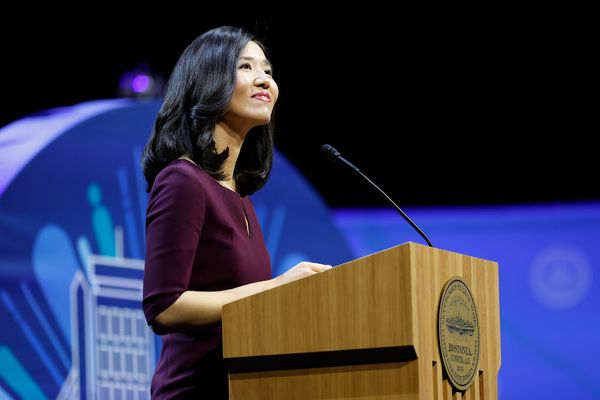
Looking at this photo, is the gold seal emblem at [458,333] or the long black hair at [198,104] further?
the long black hair at [198,104]

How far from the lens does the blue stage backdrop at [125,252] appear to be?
3.21 metres

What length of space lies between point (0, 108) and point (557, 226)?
8.83ft

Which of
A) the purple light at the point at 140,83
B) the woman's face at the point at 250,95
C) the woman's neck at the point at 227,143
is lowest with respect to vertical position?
the woman's neck at the point at 227,143

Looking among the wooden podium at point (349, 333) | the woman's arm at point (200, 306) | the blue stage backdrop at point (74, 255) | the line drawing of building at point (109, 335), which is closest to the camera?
the wooden podium at point (349, 333)

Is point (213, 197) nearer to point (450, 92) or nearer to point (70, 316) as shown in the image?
point (70, 316)

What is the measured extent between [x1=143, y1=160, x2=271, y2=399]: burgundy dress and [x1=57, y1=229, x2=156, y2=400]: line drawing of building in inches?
59.0

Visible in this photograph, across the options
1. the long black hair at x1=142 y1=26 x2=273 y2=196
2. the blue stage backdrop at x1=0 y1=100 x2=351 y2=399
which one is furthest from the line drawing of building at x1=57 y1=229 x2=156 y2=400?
the long black hair at x1=142 y1=26 x2=273 y2=196

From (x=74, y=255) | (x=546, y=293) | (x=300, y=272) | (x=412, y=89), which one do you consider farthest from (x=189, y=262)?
(x=412, y=89)

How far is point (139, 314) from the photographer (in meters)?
3.61

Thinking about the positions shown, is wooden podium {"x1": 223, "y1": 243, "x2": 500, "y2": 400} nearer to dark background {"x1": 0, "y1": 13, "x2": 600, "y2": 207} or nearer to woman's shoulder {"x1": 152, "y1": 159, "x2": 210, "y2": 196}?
woman's shoulder {"x1": 152, "y1": 159, "x2": 210, "y2": 196}

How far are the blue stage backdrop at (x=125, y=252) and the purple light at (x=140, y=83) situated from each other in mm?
254

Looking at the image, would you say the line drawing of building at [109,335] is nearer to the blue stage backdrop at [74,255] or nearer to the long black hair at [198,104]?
the blue stage backdrop at [74,255]

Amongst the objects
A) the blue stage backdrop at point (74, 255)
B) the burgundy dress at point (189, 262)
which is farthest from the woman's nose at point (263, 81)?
the blue stage backdrop at point (74, 255)

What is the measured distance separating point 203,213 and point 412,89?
10.3 ft
